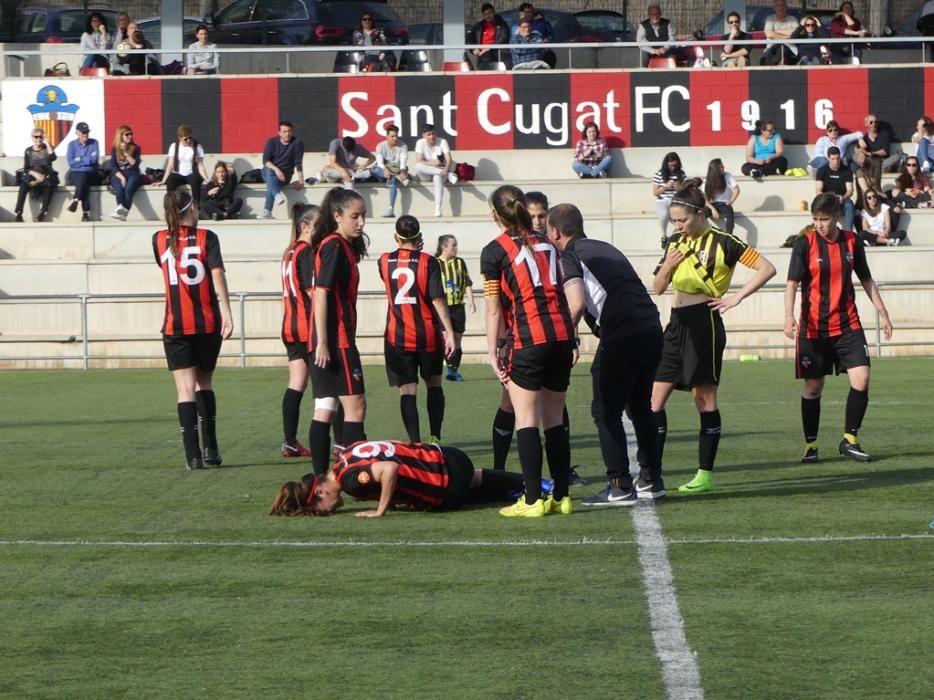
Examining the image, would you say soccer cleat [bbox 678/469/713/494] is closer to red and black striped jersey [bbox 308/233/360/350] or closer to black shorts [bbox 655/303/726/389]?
black shorts [bbox 655/303/726/389]

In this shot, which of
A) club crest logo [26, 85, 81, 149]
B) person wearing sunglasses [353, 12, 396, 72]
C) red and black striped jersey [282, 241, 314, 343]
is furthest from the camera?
person wearing sunglasses [353, 12, 396, 72]

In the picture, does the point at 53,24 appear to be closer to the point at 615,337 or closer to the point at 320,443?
the point at 320,443

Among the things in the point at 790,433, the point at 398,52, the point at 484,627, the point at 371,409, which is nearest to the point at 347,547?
the point at 484,627

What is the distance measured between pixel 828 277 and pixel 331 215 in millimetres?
3472

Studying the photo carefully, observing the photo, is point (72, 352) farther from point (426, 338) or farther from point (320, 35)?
point (426, 338)

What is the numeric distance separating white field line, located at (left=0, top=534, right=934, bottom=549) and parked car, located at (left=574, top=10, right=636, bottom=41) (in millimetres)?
24890

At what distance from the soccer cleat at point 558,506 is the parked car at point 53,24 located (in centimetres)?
2615

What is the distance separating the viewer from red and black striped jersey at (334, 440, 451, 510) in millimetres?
8320

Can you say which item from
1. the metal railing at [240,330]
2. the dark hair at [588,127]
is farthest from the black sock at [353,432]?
the dark hair at [588,127]

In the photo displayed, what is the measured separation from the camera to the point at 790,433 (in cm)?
1255

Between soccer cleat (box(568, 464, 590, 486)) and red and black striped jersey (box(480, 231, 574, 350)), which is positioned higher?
red and black striped jersey (box(480, 231, 574, 350))

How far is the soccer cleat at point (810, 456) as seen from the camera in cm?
1060

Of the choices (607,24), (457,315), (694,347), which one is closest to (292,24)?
(607,24)

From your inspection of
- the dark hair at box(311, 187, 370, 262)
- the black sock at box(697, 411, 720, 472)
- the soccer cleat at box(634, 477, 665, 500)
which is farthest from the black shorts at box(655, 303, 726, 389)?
the dark hair at box(311, 187, 370, 262)
